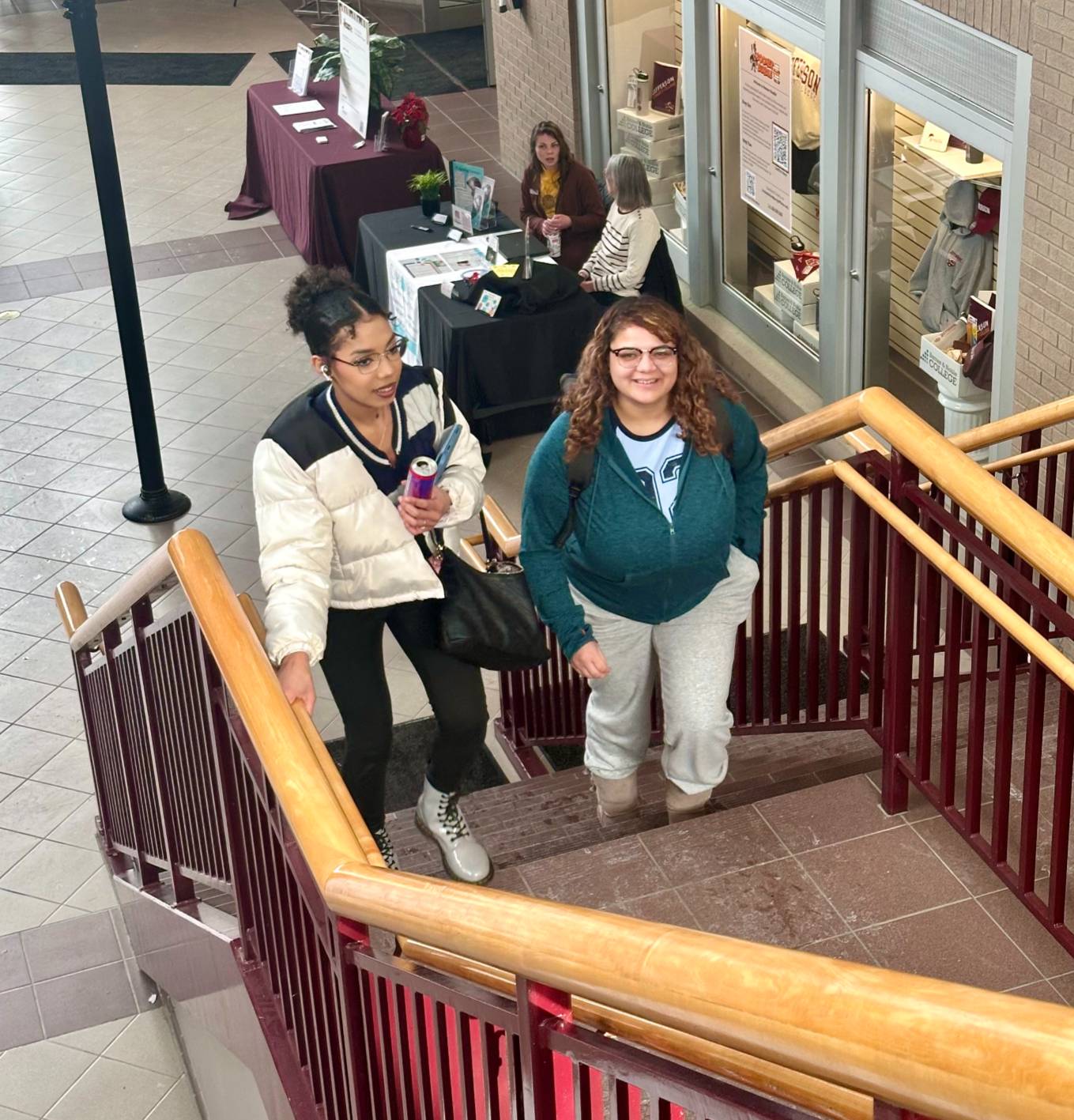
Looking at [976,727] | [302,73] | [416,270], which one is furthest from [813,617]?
[302,73]

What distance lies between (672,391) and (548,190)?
6.06 meters

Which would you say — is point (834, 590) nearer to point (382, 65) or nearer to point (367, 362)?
point (367, 362)

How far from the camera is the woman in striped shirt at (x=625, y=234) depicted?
8.31m

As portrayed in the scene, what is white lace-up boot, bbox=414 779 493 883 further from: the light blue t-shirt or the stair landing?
the light blue t-shirt

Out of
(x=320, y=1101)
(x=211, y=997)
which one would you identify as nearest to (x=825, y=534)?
(x=211, y=997)

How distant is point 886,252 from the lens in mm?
7734

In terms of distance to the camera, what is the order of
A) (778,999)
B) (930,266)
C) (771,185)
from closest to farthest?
(778,999)
(930,266)
(771,185)

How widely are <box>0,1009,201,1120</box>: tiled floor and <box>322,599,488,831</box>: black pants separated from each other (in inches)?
68.7

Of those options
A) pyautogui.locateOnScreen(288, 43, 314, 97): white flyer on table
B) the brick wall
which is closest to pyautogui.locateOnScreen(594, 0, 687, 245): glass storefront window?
the brick wall

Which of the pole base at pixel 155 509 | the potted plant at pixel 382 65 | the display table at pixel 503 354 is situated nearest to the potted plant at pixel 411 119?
the potted plant at pixel 382 65

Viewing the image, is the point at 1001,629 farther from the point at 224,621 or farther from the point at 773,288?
the point at 773,288

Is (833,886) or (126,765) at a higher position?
(833,886)

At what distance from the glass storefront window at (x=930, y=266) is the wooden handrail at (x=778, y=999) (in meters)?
5.56

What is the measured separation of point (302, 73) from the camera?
12109 mm
